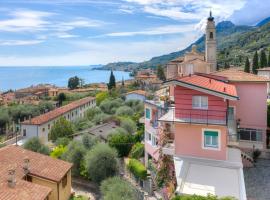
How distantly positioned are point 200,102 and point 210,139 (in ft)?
6.49

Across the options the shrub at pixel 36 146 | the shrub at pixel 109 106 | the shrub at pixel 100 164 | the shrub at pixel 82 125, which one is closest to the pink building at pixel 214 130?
the shrub at pixel 100 164

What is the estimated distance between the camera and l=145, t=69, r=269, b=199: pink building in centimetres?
1290

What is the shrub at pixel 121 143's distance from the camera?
28.5 m

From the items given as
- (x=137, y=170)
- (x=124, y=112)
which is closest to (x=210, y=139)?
(x=137, y=170)

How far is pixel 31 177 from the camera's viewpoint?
54.7ft

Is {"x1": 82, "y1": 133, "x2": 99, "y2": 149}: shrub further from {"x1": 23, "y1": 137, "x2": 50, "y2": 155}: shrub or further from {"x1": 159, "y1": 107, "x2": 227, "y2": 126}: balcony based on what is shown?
{"x1": 159, "y1": 107, "x2": 227, "y2": 126}: balcony

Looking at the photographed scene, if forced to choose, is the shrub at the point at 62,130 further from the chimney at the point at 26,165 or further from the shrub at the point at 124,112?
the chimney at the point at 26,165

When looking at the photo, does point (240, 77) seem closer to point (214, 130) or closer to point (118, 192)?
point (214, 130)

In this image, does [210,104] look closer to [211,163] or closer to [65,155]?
[211,163]

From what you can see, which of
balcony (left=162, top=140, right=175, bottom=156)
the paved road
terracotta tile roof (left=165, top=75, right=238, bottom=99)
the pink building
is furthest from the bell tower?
balcony (left=162, top=140, right=175, bottom=156)

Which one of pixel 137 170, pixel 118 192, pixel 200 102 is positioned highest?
pixel 200 102

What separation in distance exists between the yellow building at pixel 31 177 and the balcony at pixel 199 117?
736cm

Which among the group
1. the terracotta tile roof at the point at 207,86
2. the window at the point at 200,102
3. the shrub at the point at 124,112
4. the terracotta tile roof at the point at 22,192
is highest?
the terracotta tile roof at the point at 207,86

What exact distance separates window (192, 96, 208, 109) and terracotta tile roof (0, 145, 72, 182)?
29.3ft
